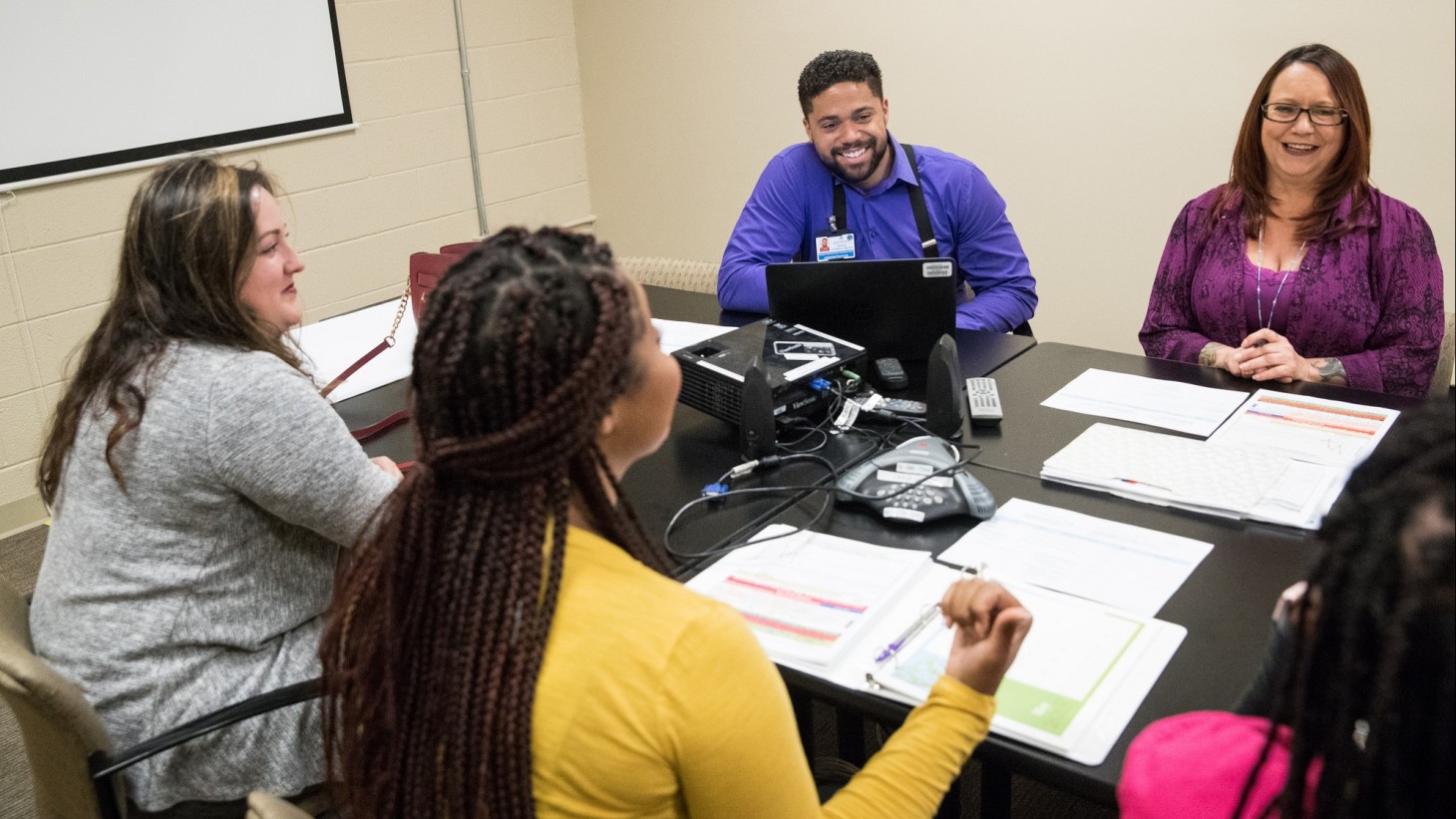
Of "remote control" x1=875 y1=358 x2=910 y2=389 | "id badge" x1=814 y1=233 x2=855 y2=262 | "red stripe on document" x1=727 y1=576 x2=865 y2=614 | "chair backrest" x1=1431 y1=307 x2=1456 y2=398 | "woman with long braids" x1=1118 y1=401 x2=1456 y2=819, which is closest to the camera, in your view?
"woman with long braids" x1=1118 y1=401 x2=1456 y2=819

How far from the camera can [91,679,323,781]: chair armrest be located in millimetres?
1347

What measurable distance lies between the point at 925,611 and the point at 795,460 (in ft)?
1.89

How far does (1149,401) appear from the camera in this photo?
2.05 meters

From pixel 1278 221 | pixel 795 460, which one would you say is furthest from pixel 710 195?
pixel 795 460

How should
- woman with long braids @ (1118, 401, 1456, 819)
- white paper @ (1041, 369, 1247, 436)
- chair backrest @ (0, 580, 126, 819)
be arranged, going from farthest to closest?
white paper @ (1041, 369, 1247, 436)
chair backrest @ (0, 580, 126, 819)
woman with long braids @ (1118, 401, 1456, 819)

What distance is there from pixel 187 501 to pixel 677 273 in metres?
1.93

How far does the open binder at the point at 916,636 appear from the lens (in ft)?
3.92

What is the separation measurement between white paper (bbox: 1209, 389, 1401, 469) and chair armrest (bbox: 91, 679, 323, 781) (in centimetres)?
144

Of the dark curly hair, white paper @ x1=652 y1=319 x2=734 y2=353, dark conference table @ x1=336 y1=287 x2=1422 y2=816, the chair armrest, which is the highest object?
the dark curly hair

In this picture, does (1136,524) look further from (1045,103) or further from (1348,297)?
(1045,103)

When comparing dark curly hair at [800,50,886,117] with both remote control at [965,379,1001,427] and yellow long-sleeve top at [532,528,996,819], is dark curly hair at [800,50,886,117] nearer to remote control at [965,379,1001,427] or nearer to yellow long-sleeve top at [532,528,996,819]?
remote control at [965,379,1001,427]

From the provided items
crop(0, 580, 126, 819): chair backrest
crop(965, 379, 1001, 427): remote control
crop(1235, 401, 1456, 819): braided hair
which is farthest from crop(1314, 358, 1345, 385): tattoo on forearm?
crop(0, 580, 126, 819): chair backrest

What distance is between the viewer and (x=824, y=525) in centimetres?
167

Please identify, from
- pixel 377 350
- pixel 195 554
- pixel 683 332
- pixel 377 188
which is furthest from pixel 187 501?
pixel 377 188
